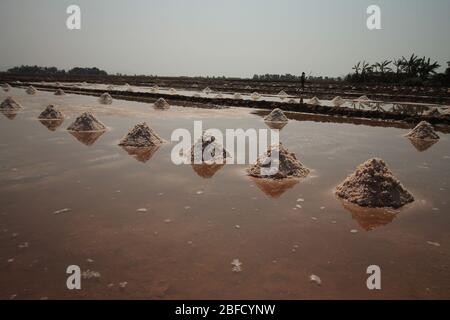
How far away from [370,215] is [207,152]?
317 centimetres

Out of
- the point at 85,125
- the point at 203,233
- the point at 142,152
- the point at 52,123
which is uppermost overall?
the point at 52,123

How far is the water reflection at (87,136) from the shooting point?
780 cm

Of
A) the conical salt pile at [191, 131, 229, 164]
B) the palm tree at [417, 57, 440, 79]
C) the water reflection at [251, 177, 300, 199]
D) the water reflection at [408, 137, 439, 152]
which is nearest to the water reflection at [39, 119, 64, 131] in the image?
the conical salt pile at [191, 131, 229, 164]

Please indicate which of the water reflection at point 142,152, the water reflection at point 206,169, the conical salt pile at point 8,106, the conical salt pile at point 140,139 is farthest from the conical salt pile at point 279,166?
the conical salt pile at point 8,106

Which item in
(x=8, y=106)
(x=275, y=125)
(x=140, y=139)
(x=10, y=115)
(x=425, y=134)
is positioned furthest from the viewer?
(x=8, y=106)

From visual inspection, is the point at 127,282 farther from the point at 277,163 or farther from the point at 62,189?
the point at 277,163

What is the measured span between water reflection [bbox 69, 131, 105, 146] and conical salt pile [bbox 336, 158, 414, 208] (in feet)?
17.7

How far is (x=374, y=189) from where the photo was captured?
4.50m

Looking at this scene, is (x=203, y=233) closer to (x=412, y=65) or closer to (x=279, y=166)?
(x=279, y=166)

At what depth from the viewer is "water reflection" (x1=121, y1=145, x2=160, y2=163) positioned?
256 inches

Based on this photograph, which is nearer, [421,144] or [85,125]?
[421,144]

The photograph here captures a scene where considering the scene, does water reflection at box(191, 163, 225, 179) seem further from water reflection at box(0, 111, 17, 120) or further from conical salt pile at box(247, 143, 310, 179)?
water reflection at box(0, 111, 17, 120)

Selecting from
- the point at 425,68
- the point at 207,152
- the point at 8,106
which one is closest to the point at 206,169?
the point at 207,152
